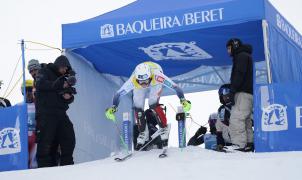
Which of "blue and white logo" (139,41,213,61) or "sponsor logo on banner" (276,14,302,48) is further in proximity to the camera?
"blue and white logo" (139,41,213,61)

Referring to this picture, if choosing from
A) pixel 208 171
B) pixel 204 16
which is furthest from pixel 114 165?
pixel 204 16

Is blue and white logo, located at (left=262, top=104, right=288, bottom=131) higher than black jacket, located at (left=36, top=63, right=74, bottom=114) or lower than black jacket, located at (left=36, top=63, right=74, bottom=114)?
lower

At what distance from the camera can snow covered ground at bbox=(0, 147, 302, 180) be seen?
287 inches

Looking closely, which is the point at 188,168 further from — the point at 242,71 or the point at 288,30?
the point at 288,30

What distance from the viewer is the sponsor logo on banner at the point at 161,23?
9953mm

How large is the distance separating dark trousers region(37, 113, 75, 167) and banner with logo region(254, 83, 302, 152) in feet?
9.34

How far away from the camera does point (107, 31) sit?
34.6ft

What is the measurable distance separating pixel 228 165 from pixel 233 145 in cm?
170

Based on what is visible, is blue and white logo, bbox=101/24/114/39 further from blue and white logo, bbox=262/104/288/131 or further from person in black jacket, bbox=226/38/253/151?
blue and white logo, bbox=262/104/288/131

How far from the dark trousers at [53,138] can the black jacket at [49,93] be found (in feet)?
0.36

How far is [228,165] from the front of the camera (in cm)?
785

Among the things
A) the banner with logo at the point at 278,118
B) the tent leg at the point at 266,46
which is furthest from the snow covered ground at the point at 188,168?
the tent leg at the point at 266,46

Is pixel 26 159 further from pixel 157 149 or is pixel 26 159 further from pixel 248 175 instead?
pixel 248 175

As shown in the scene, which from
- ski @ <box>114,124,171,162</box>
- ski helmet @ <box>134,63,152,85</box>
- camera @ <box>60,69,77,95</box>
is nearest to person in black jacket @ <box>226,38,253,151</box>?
ski @ <box>114,124,171,162</box>
